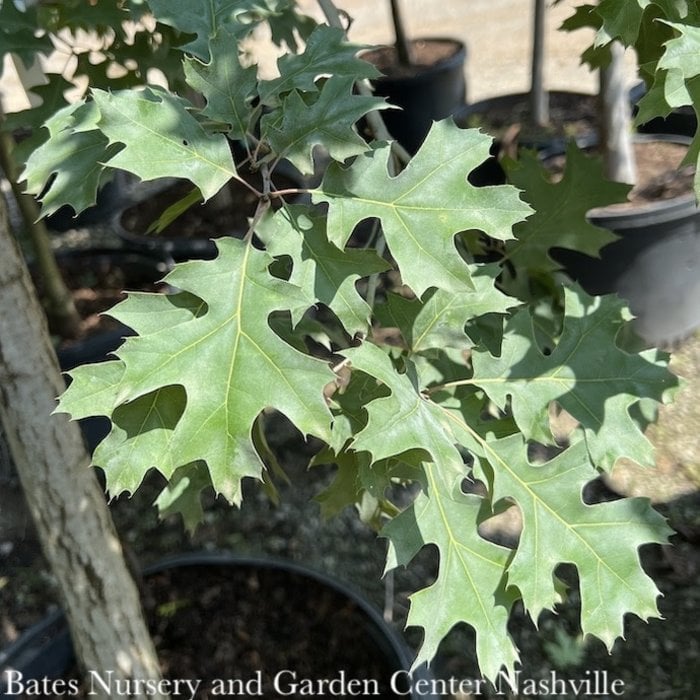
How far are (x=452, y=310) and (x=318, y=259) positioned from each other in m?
0.17

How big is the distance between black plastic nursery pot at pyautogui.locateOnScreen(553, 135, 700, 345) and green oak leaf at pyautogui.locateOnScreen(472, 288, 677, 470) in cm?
91

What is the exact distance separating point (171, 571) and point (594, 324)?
0.86 metres

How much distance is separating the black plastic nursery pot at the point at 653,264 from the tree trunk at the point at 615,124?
0.32 ft

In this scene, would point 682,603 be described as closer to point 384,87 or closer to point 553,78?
point 384,87

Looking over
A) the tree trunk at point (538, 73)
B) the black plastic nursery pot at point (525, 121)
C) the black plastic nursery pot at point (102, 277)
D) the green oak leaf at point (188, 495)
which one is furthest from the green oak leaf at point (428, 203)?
the tree trunk at point (538, 73)

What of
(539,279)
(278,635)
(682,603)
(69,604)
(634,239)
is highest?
(539,279)

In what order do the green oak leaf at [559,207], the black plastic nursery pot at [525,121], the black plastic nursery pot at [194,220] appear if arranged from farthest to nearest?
the black plastic nursery pot at [525,121] < the black plastic nursery pot at [194,220] < the green oak leaf at [559,207]

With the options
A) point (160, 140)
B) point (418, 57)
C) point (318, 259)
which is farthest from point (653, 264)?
point (418, 57)

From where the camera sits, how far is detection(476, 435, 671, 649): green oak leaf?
2.55 feet

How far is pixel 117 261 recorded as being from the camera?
2.11 metres

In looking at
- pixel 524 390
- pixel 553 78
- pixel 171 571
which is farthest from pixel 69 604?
pixel 553 78

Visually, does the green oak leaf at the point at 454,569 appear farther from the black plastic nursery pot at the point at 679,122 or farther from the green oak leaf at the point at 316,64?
the black plastic nursery pot at the point at 679,122

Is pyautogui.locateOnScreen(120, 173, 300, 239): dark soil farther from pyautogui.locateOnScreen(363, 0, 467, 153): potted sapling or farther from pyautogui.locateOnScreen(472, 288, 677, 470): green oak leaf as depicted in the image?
pyautogui.locateOnScreen(472, 288, 677, 470): green oak leaf

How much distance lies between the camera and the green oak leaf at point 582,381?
858 mm
